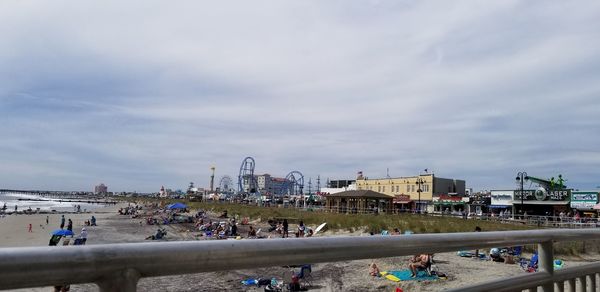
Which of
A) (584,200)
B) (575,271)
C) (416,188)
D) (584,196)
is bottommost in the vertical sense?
(575,271)

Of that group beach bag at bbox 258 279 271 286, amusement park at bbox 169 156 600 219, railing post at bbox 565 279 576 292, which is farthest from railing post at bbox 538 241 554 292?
amusement park at bbox 169 156 600 219

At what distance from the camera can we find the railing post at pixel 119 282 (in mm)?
1389

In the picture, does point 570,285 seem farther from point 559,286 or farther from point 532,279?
point 532,279

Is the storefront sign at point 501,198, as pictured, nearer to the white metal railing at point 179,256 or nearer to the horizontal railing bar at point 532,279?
the horizontal railing bar at point 532,279

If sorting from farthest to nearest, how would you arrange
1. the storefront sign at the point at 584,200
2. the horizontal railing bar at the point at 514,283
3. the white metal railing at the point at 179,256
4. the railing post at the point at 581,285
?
1. the storefront sign at the point at 584,200
2. the railing post at the point at 581,285
3. the horizontal railing bar at the point at 514,283
4. the white metal railing at the point at 179,256

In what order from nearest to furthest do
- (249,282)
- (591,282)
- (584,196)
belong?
(249,282) → (591,282) → (584,196)

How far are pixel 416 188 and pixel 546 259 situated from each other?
83.5 m

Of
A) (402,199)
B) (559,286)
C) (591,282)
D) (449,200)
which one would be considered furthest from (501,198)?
(559,286)

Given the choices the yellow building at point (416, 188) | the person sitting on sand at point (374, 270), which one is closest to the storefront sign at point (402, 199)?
the yellow building at point (416, 188)

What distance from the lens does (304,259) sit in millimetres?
1816

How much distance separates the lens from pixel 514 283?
284cm

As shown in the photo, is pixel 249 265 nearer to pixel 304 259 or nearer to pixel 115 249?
pixel 304 259

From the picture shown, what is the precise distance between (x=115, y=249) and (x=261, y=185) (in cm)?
18200

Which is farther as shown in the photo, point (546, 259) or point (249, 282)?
point (546, 259)
